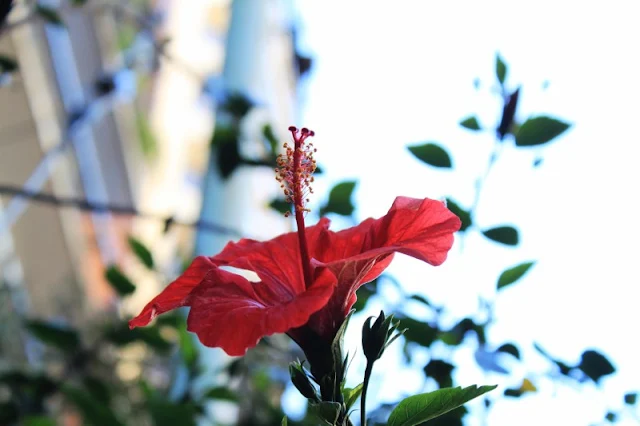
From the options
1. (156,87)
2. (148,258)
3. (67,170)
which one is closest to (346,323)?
(148,258)

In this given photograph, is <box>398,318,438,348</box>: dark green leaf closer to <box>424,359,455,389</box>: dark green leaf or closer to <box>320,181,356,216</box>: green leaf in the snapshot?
<box>424,359,455,389</box>: dark green leaf

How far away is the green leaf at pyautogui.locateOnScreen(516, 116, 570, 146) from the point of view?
23.7 inches

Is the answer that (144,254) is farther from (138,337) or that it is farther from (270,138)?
(270,138)

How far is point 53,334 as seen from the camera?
98 cm

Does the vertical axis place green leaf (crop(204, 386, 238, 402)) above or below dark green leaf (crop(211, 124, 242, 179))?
below

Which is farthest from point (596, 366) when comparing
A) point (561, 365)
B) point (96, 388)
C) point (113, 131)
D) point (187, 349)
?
point (113, 131)

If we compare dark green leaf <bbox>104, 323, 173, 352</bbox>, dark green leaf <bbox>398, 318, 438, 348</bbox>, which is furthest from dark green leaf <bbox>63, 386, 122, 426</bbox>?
dark green leaf <bbox>398, 318, 438, 348</bbox>

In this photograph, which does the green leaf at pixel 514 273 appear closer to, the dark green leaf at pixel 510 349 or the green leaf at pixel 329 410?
the dark green leaf at pixel 510 349

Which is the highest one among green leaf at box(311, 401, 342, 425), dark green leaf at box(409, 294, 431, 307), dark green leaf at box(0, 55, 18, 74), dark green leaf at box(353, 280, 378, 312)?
dark green leaf at box(0, 55, 18, 74)

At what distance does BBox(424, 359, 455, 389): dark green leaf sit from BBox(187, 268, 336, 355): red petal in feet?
0.72

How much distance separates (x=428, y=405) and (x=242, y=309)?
4.9 inches

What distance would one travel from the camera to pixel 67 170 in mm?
3232

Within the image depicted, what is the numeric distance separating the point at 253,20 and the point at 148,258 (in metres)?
0.96

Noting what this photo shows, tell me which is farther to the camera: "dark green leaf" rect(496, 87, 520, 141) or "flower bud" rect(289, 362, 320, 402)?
"dark green leaf" rect(496, 87, 520, 141)
